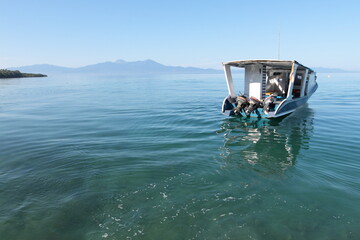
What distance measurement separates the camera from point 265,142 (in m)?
10.9

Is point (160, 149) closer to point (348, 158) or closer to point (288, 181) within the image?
point (288, 181)

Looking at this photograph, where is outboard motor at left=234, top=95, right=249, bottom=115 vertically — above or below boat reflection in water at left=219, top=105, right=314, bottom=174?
above

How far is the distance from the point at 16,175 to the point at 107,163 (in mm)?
2728

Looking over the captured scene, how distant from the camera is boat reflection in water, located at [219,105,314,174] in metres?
8.40

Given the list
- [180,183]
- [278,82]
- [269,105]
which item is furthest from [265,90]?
[180,183]

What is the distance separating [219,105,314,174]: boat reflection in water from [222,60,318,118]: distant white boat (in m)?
0.73

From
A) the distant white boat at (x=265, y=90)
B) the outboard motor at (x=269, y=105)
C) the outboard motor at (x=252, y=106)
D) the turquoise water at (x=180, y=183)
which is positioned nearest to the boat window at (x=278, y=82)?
the distant white boat at (x=265, y=90)

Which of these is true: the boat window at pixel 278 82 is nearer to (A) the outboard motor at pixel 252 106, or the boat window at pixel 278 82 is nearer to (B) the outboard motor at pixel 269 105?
(B) the outboard motor at pixel 269 105

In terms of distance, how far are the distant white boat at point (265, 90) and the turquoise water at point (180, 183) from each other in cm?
197

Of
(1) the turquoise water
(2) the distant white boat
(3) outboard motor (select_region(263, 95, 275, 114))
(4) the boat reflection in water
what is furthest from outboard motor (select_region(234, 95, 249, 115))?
(1) the turquoise water

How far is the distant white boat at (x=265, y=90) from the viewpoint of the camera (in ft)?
47.3

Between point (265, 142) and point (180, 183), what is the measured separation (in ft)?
18.4

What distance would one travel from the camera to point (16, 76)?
86500 mm

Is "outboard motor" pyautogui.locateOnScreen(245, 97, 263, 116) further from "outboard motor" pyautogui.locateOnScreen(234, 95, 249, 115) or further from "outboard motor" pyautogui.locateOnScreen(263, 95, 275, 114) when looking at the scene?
"outboard motor" pyautogui.locateOnScreen(263, 95, 275, 114)
